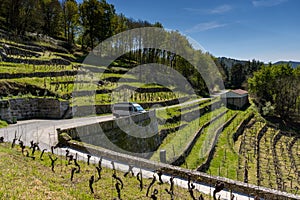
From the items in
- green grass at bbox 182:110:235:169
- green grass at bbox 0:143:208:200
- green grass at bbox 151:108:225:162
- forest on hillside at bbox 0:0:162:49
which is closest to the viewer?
green grass at bbox 0:143:208:200

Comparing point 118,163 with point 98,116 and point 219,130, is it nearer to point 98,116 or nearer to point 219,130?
point 98,116

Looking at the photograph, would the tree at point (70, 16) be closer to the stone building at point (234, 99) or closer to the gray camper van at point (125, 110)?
the stone building at point (234, 99)

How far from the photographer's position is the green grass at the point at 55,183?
215 inches

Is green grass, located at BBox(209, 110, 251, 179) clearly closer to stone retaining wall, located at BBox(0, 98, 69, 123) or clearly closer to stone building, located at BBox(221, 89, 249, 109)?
stone retaining wall, located at BBox(0, 98, 69, 123)

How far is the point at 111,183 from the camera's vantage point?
24.9ft

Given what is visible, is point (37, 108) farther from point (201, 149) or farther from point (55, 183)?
point (55, 183)

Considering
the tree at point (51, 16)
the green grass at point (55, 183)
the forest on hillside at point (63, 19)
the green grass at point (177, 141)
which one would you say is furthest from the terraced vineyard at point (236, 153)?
the tree at point (51, 16)

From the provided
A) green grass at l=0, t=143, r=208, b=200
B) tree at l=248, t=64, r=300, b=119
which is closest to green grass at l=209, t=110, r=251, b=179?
green grass at l=0, t=143, r=208, b=200

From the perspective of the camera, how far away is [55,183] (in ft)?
21.5

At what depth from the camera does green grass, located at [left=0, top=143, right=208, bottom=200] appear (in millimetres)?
5457

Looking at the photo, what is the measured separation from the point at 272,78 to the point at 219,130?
27.4 metres

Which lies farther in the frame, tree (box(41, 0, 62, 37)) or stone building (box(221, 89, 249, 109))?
stone building (box(221, 89, 249, 109))

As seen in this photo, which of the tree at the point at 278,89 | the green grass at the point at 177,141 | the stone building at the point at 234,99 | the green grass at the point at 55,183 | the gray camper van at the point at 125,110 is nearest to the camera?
the green grass at the point at 55,183

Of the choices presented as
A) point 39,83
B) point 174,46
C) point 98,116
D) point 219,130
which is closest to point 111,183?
point 98,116
